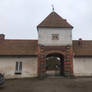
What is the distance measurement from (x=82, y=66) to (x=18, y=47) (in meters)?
9.54

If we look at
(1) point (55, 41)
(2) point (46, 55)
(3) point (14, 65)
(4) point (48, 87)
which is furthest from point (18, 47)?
(4) point (48, 87)

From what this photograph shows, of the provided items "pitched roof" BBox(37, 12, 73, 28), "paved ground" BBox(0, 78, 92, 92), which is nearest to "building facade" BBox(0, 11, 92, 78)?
"pitched roof" BBox(37, 12, 73, 28)

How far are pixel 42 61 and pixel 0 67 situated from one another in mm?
5688

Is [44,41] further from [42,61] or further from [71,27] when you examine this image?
[71,27]

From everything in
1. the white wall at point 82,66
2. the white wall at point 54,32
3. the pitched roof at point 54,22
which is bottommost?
the white wall at point 82,66

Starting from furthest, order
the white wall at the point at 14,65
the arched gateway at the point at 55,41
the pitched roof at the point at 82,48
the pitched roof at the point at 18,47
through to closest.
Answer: the pitched roof at the point at 82,48, the pitched roof at the point at 18,47, the arched gateway at the point at 55,41, the white wall at the point at 14,65

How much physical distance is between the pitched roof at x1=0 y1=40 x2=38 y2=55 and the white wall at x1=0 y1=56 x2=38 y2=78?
0.81m

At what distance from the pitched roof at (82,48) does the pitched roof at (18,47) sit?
19.3 feet

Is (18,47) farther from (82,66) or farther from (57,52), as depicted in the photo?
(82,66)

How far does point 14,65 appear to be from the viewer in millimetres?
16375

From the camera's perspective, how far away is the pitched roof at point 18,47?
660 inches

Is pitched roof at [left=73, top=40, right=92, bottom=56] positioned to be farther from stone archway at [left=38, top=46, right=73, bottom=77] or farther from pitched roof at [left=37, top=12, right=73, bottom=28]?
pitched roof at [left=37, top=12, right=73, bottom=28]

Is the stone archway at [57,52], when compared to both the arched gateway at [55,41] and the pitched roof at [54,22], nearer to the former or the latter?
the arched gateway at [55,41]

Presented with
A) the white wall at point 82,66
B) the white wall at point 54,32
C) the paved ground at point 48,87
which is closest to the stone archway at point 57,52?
the white wall at point 54,32
